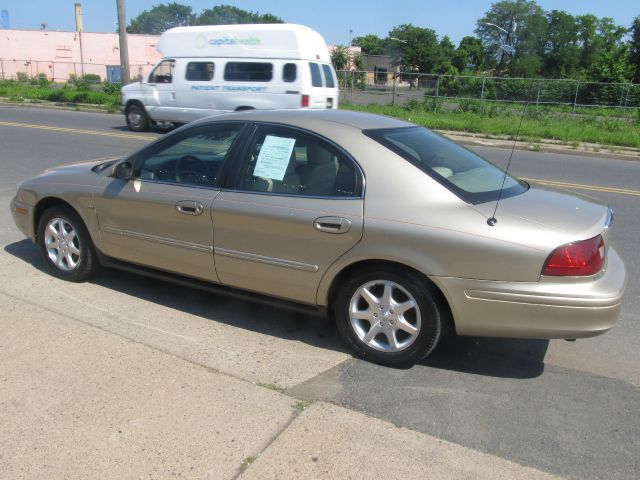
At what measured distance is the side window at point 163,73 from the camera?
16.7 meters

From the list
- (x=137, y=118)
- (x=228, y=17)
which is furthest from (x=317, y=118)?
(x=228, y=17)

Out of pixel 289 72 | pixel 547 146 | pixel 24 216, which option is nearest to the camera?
pixel 24 216

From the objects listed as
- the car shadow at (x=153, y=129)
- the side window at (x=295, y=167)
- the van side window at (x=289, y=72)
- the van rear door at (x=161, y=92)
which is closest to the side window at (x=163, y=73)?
the van rear door at (x=161, y=92)

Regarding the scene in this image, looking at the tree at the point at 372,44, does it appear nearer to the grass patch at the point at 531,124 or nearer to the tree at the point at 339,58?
the tree at the point at 339,58

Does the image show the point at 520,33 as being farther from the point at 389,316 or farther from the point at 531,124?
the point at 389,316

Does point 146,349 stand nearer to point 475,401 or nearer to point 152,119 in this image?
point 475,401

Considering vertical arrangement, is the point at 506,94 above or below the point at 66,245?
above

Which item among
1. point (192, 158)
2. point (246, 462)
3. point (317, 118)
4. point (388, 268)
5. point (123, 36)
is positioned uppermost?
point (123, 36)

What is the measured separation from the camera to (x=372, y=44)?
330 ft

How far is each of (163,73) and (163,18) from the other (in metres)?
146

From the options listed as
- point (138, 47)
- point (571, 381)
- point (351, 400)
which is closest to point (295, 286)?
point (351, 400)

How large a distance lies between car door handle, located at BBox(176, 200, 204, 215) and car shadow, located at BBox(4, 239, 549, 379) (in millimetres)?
798

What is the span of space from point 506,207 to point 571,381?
1.13m

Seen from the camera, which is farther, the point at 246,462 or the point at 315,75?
the point at 315,75
